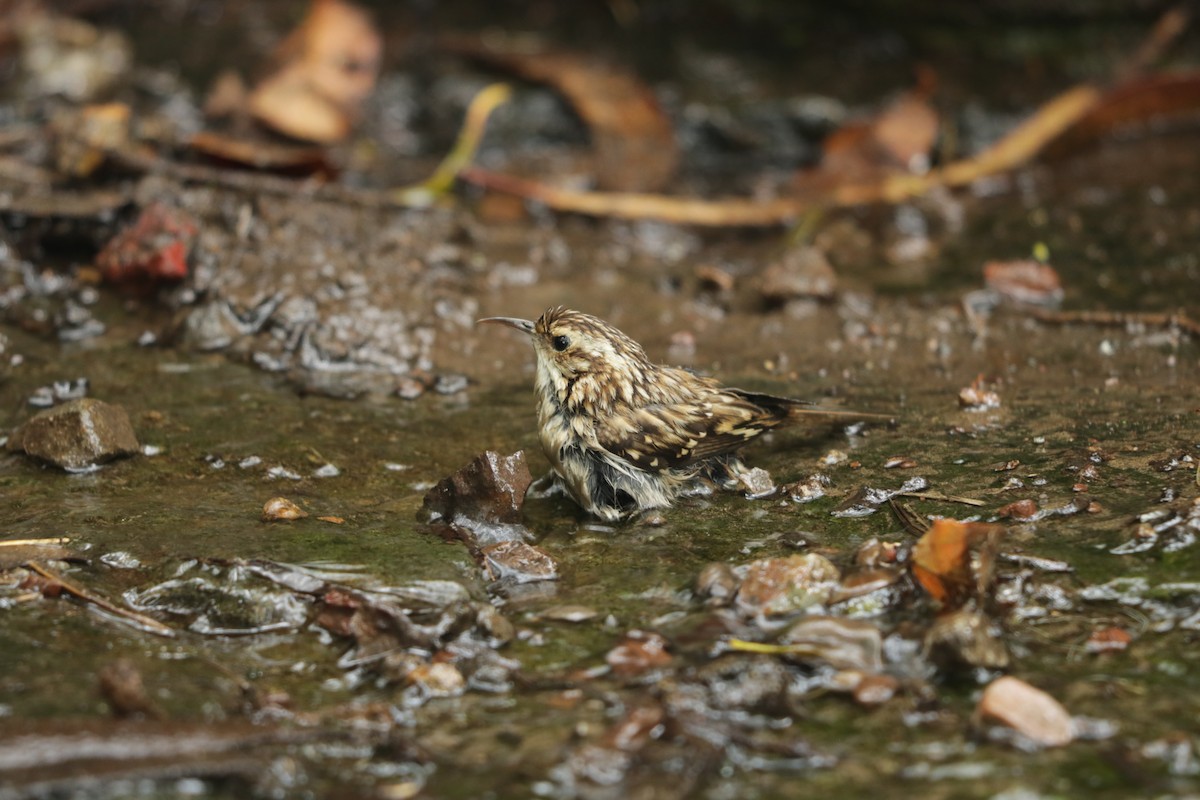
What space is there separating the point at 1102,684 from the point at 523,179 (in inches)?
242

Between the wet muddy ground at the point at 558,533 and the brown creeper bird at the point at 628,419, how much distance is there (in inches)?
7.2

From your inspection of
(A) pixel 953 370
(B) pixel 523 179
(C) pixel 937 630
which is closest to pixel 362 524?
(C) pixel 937 630

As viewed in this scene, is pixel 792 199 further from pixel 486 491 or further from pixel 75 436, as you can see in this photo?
pixel 75 436

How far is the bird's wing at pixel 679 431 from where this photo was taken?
5020 millimetres

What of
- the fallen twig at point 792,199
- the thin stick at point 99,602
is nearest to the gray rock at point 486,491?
the thin stick at point 99,602

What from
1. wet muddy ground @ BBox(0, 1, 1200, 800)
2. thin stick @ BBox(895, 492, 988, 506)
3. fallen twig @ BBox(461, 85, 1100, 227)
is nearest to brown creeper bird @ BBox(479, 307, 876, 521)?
wet muddy ground @ BBox(0, 1, 1200, 800)

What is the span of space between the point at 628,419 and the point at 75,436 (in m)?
2.38

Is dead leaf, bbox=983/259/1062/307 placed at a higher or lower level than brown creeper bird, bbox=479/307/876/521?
higher

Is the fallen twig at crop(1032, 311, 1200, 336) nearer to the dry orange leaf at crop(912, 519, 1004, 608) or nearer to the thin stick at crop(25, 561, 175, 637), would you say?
the dry orange leaf at crop(912, 519, 1004, 608)

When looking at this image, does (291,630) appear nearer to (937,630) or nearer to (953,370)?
(937,630)

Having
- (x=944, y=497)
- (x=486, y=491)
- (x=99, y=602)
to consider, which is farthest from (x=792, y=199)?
(x=99, y=602)

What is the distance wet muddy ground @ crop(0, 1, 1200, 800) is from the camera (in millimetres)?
3201

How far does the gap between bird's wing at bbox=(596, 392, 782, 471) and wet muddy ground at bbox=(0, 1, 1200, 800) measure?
0.75 feet

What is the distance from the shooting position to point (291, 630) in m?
3.93
